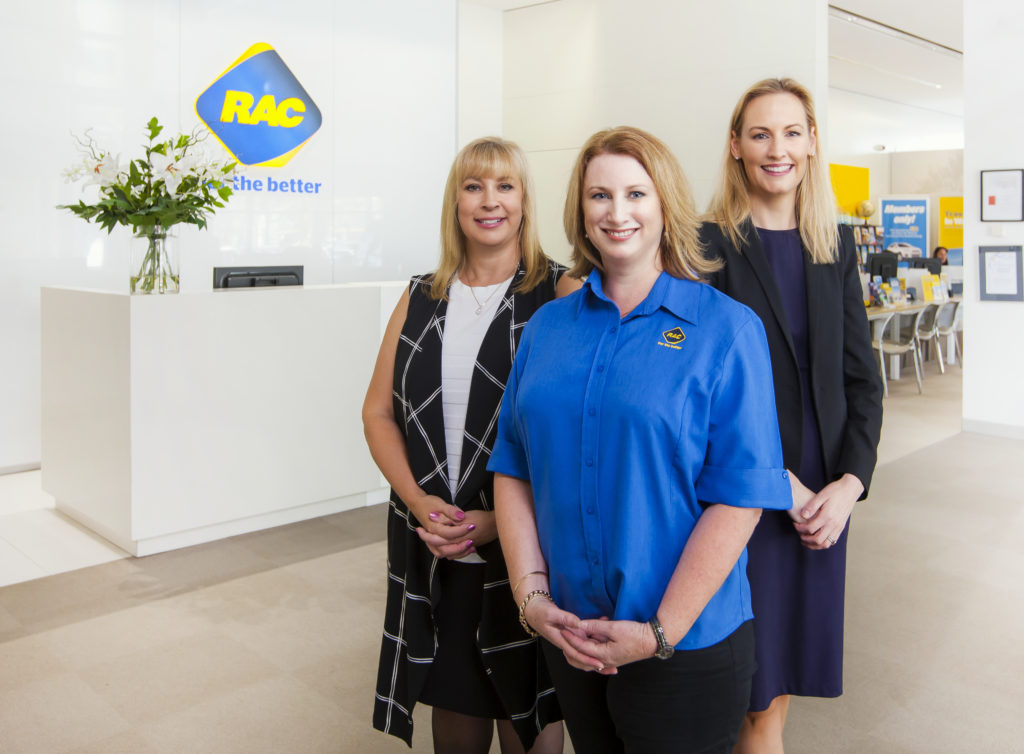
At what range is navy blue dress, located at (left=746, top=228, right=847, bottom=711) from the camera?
1830mm

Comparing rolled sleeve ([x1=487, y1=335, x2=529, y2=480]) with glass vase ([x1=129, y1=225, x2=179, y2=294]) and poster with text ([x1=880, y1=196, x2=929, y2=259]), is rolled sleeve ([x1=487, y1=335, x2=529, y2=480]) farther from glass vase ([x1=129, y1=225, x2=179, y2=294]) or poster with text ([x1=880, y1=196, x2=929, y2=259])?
poster with text ([x1=880, y1=196, x2=929, y2=259])

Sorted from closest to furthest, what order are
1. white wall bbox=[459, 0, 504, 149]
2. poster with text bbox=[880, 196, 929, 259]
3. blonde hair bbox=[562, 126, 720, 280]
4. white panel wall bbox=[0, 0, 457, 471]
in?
1. blonde hair bbox=[562, 126, 720, 280]
2. white panel wall bbox=[0, 0, 457, 471]
3. white wall bbox=[459, 0, 504, 149]
4. poster with text bbox=[880, 196, 929, 259]

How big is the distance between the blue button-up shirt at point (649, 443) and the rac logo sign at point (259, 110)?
6.48 metres

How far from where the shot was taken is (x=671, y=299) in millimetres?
1416

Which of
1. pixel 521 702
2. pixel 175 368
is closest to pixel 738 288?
pixel 521 702

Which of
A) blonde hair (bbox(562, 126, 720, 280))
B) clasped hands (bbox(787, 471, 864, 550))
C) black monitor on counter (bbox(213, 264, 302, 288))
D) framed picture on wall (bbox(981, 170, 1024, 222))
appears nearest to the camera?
blonde hair (bbox(562, 126, 720, 280))

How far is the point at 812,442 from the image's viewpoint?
1840 millimetres

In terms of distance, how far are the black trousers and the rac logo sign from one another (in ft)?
22.0

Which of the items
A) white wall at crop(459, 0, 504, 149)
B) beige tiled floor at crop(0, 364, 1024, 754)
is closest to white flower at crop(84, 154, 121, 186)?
beige tiled floor at crop(0, 364, 1024, 754)

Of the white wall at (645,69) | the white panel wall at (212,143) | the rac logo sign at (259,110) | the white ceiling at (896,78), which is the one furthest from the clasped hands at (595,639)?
the white ceiling at (896,78)

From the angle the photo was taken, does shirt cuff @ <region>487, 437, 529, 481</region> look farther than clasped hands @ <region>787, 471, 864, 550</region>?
No

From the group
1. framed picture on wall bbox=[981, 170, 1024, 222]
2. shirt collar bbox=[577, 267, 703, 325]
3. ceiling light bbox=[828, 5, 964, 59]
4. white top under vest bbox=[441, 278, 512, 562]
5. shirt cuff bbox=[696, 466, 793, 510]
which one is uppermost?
ceiling light bbox=[828, 5, 964, 59]

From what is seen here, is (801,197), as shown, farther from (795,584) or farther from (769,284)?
(795,584)

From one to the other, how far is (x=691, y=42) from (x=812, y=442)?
7.05 m
